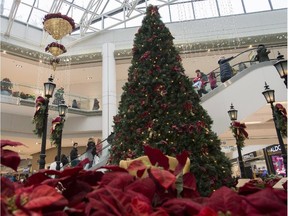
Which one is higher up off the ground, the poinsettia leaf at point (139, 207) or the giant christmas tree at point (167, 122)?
the giant christmas tree at point (167, 122)

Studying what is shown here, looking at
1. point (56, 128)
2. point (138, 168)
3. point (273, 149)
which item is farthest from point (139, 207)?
point (273, 149)

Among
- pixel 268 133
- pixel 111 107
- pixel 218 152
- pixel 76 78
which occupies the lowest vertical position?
pixel 218 152

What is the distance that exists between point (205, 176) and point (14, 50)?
1499 cm

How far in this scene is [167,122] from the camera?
2.98 metres

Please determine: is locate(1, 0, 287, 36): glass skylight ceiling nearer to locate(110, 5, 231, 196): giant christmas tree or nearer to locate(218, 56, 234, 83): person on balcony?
locate(218, 56, 234, 83): person on balcony

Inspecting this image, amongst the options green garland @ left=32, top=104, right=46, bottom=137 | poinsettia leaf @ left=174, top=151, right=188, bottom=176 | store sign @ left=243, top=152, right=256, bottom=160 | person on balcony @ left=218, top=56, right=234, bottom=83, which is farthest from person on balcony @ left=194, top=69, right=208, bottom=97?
store sign @ left=243, top=152, right=256, bottom=160

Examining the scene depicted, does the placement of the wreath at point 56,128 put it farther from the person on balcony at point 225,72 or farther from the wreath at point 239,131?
the person on balcony at point 225,72

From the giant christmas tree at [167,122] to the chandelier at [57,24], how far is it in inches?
322

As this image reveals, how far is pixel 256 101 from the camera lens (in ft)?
29.5

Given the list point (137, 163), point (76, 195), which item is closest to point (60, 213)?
point (76, 195)

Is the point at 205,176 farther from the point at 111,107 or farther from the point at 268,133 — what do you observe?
the point at 111,107

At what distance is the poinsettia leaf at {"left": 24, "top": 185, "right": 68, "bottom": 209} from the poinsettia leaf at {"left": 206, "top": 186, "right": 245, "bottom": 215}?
0.36 m

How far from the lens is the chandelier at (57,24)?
1026 centimetres

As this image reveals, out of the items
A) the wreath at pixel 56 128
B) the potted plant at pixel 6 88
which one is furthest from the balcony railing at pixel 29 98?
the wreath at pixel 56 128
